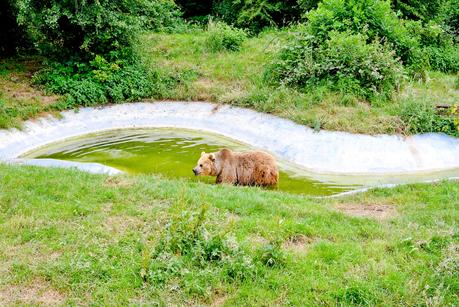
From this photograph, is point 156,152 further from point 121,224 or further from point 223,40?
point 223,40

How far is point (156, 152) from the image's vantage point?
12531mm

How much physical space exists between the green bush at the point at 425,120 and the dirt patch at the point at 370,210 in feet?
13.8

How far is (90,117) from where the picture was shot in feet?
47.6

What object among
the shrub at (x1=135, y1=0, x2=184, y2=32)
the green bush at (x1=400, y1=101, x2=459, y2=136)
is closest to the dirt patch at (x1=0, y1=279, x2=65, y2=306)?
the green bush at (x1=400, y1=101, x2=459, y2=136)

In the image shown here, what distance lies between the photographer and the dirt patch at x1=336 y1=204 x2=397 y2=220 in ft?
26.9

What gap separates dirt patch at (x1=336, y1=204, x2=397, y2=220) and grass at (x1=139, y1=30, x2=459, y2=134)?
157 inches

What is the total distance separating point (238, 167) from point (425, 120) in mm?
5118

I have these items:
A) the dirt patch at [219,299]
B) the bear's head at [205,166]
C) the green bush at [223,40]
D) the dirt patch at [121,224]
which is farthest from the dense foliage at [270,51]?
the dirt patch at [219,299]

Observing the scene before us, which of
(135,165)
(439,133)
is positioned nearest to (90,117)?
(135,165)

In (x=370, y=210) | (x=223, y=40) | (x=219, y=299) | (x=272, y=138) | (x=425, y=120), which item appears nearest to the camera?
(x=219, y=299)

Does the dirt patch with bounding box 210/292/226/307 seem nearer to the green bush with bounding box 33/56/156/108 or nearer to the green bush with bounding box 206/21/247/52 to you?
the green bush with bounding box 33/56/156/108

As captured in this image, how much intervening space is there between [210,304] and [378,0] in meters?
13.0

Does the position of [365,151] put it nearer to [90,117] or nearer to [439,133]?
[439,133]

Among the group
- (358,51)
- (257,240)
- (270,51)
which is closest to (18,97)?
(270,51)
